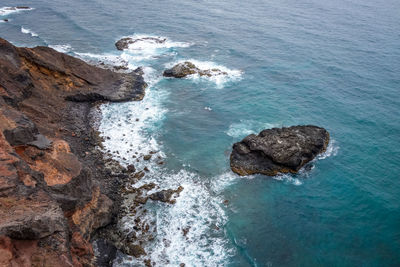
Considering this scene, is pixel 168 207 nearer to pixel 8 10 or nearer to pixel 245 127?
pixel 245 127

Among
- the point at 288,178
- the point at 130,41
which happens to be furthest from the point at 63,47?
the point at 288,178

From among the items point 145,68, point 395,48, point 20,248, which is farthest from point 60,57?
point 395,48

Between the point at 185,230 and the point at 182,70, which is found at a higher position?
the point at 182,70

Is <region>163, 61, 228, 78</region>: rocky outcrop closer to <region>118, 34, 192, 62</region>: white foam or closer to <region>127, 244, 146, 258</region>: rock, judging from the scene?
<region>118, 34, 192, 62</region>: white foam

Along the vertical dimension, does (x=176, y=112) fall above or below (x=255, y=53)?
below

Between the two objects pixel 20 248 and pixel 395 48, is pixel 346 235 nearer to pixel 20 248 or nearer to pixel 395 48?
pixel 20 248

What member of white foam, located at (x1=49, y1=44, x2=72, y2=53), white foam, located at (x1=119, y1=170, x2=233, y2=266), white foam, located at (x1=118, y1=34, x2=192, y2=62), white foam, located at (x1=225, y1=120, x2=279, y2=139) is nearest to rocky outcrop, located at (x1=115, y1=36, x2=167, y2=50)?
white foam, located at (x1=118, y1=34, x2=192, y2=62)
